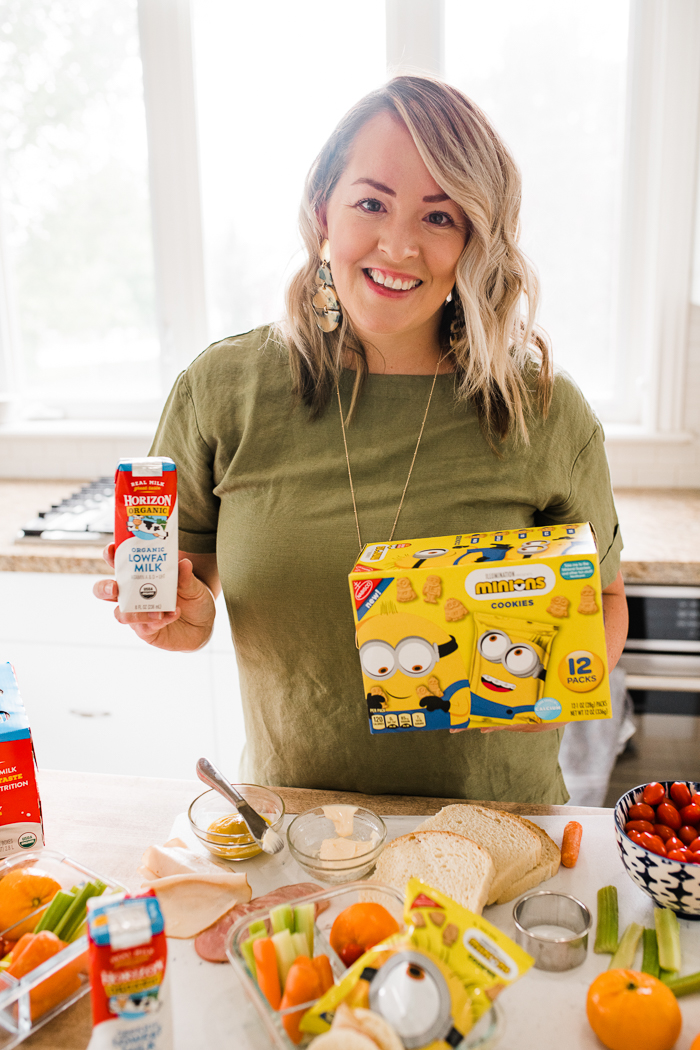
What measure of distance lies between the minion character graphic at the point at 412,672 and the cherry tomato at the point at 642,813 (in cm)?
20

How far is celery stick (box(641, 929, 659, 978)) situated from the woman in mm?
378

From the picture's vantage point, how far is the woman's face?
1.11 metres

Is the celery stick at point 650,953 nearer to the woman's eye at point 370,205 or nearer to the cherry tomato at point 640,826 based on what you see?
the cherry tomato at point 640,826

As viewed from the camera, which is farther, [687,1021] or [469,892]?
[469,892]

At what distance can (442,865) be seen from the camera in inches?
35.6

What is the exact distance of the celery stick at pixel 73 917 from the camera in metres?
0.81

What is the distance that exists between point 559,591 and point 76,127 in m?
2.44

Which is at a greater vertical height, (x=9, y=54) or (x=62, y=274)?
(x=9, y=54)

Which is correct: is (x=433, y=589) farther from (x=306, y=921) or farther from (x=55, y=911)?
(x=55, y=911)

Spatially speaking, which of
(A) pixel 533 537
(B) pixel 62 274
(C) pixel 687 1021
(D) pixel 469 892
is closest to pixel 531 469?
(A) pixel 533 537

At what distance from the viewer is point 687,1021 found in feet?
2.47

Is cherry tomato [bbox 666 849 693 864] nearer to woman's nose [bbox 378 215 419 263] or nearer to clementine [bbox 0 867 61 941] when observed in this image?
clementine [bbox 0 867 61 941]

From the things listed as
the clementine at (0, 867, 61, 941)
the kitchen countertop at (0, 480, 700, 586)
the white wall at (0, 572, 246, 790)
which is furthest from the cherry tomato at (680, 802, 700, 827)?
the white wall at (0, 572, 246, 790)

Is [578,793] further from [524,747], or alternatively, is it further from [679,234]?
[679,234]
